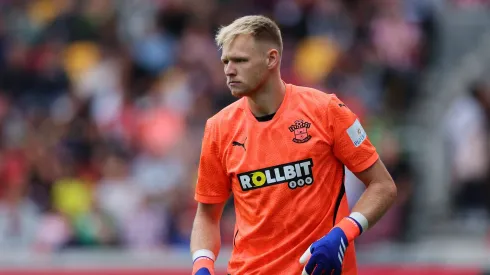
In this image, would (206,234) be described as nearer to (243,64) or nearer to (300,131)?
(300,131)

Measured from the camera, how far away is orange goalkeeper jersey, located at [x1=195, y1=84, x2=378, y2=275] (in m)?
5.77

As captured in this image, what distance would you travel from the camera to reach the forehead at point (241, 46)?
577 cm

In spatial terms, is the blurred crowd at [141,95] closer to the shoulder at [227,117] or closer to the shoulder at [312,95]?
the shoulder at [227,117]

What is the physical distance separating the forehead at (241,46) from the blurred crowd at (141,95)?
606cm

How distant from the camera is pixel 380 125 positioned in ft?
40.7

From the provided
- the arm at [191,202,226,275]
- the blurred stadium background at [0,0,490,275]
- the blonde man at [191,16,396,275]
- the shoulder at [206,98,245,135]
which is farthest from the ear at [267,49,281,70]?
the blurred stadium background at [0,0,490,275]

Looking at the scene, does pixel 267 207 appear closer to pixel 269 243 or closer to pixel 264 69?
pixel 269 243

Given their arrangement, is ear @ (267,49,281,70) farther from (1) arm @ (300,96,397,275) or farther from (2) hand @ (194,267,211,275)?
(2) hand @ (194,267,211,275)

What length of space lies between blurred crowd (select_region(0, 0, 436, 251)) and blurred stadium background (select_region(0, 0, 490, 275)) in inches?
0.7

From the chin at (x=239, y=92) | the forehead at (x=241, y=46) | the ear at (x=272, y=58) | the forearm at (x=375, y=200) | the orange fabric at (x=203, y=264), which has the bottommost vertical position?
the orange fabric at (x=203, y=264)

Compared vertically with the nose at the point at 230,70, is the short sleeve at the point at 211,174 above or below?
below

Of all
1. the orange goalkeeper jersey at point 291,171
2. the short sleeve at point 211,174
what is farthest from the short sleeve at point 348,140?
the short sleeve at point 211,174

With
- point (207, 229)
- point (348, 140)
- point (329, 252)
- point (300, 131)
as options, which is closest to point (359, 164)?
point (348, 140)

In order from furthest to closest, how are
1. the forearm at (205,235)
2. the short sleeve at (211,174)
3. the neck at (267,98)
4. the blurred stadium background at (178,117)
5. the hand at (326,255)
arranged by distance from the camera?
1. the blurred stadium background at (178,117)
2. the forearm at (205,235)
3. the short sleeve at (211,174)
4. the neck at (267,98)
5. the hand at (326,255)
